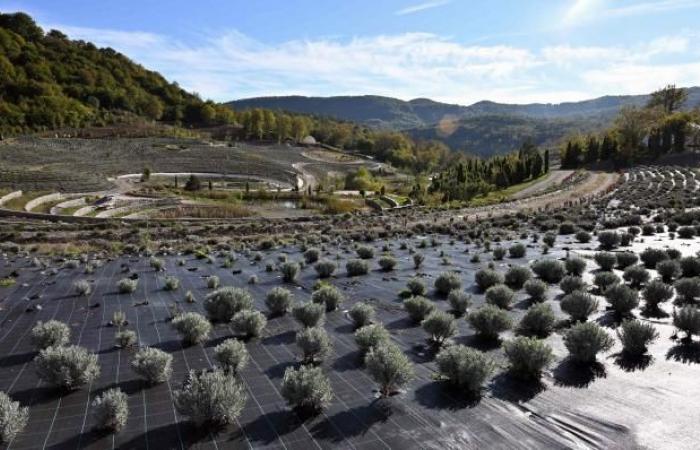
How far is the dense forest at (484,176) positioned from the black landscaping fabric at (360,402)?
55916mm

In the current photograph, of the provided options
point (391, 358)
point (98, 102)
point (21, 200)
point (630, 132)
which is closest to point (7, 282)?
point (391, 358)

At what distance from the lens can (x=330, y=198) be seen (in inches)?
2464

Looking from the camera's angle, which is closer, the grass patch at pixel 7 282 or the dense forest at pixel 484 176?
the grass patch at pixel 7 282

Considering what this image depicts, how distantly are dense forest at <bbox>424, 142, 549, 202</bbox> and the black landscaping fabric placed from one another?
183 ft

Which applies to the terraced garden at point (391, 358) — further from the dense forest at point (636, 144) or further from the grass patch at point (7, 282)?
the dense forest at point (636, 144)

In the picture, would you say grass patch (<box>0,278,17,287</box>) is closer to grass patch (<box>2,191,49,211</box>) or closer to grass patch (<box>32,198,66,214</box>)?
grass patch (<box>32,198,66,214</box>)

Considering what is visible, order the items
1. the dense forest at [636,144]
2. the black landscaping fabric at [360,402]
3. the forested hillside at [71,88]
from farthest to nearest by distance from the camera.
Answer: the forested hillside at [71,88]
the dense forest at [636,144]
the black landscaping fabric at [360,402]

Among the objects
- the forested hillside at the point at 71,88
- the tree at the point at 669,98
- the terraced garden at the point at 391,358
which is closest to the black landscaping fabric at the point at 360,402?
the terraced garden at the point at 391,358

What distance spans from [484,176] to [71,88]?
118 m

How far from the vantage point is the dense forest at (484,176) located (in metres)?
66.4

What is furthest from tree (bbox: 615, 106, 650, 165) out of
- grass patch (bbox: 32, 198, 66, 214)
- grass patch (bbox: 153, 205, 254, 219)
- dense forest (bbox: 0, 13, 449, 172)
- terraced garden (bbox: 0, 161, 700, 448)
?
grass patch (bbox: 32, 198, 66, 214)

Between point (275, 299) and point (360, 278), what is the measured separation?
552cm

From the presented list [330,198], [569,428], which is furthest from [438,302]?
[330,198]

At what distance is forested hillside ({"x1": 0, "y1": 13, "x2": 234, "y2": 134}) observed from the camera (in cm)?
11300
